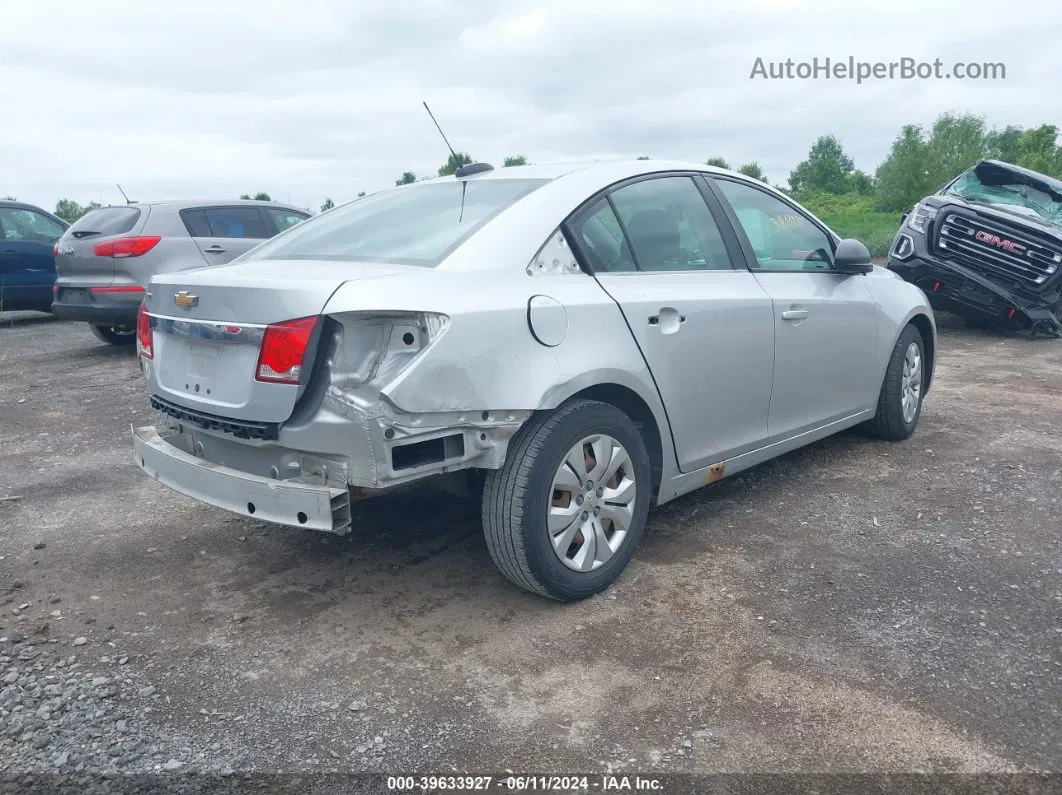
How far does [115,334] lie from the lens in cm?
962

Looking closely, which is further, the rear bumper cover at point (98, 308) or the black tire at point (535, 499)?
the rear bumper cover at point (98, 308)

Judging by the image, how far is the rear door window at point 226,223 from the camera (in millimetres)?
8922

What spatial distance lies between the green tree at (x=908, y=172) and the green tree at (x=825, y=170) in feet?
65.8

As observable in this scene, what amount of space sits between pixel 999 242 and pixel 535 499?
7.97 metres

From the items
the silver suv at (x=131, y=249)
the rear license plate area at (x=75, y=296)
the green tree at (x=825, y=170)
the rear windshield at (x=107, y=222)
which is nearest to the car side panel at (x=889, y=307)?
the silver suv at (x=131, y=249)

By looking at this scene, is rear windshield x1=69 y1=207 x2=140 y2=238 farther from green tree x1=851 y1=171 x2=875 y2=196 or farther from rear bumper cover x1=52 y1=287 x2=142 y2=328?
green tree x1=851 y1=171 x2=875 y2=196

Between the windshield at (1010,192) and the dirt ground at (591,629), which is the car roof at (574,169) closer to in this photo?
the dirt ground at (591,629)

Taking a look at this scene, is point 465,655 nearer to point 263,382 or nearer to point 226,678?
point 226,678

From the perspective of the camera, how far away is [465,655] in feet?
9.71

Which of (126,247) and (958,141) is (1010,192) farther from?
(958,141)

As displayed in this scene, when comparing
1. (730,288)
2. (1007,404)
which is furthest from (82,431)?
(1007,404)

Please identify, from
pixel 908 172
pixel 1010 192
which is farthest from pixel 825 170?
pixel 1010 192

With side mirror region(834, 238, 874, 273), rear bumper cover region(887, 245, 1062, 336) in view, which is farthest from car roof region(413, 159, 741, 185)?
rear bumper cover region(887, 245, 1062, 336)

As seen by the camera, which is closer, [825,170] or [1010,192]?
[1010,192]
